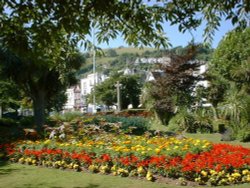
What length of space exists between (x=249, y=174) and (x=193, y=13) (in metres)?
5.11

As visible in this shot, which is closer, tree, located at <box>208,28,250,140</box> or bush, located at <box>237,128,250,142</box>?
bush, located at <box>237,128,250,142</box>

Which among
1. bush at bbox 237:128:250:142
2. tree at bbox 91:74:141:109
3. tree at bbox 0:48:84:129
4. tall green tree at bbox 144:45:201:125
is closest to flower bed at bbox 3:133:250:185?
bush at bbox 237:128:250:142

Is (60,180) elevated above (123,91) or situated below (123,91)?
below

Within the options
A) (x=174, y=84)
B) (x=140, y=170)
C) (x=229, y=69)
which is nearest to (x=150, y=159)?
(x=140, y=170)

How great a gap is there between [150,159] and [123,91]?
47.9 meters

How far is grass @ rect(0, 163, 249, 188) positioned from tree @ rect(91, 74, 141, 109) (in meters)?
46.6

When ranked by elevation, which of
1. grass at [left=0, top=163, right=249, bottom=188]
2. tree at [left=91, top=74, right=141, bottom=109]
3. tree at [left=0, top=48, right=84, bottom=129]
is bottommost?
grass at [left=0, top=163, right=249, bottom=188]

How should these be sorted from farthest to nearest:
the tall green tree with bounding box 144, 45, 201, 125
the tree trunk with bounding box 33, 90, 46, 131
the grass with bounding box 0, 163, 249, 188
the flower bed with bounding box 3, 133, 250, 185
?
1. the tall green tree with bounding box 144, 45, 201, 125
2. the tree trunk with bounding box 33, 90, 46, 131
3. the flower bed with bounding box 3, 133, 250, 185
4. the grass with bounding box 0, 163, 249, 188

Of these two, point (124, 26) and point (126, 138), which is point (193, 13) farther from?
point (126, 138)

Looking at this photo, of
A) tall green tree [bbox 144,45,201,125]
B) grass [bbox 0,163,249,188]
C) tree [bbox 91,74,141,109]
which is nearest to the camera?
grass [bbox 0,163,249,188]

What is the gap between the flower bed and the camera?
8.06 meters

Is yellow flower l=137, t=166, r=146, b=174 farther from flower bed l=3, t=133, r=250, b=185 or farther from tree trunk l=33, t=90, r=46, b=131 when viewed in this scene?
tree trunk l=33, t=90, r=46, b=131

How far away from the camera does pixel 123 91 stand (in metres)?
56.8

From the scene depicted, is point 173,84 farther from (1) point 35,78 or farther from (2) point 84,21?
(2) point 84,21
